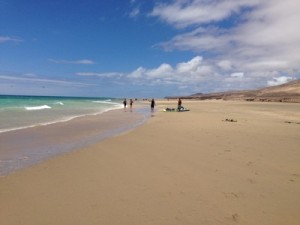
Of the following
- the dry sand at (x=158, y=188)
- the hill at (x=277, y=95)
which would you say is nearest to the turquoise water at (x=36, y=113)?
the dry sand at (x=158, y=188)

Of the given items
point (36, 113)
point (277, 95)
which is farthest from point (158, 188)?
point (277, 95)

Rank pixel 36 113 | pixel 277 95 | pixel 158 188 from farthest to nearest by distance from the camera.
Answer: pixel 277 95 → pixel 36 113 → pixel 158 188

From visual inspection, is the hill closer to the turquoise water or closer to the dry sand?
the turquoise water

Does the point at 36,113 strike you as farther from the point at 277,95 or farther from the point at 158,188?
the point at 277,95

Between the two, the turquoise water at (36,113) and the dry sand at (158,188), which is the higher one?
the dry sand at (158,188)

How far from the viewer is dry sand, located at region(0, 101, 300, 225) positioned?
15.4 feet

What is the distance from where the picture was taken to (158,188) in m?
6.02

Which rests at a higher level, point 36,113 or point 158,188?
point 158,188

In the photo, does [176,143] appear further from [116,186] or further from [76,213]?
[76,213]

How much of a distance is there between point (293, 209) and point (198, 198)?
162 cm

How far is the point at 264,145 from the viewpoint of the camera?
35.1 feet

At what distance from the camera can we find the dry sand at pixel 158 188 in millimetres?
4684

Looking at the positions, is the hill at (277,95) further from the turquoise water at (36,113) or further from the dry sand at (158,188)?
the dry sand at (158,188)

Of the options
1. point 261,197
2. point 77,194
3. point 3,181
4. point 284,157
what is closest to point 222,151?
point 284,157
